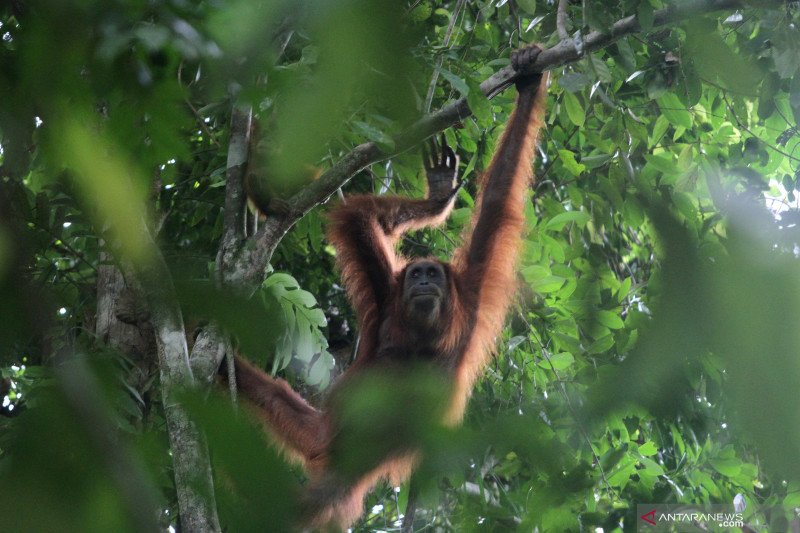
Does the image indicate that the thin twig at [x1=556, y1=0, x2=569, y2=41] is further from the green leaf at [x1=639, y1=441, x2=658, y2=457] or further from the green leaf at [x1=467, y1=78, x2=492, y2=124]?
the green leaf at [x1=639, y1=441, x2=658, y2=457]

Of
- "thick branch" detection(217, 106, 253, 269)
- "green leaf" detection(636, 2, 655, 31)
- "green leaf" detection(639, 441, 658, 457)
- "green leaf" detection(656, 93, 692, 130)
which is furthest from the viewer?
"green leaf" detection(656, 93, 692, 130)

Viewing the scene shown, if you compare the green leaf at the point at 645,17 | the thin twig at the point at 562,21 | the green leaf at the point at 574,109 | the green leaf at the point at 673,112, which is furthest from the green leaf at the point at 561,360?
the green leaf at the point at 645,17

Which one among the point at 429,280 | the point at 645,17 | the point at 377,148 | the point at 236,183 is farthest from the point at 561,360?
the point at 236,183

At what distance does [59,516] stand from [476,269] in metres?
4.90

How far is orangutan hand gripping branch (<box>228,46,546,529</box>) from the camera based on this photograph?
523 centimetres

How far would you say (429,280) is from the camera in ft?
18.1

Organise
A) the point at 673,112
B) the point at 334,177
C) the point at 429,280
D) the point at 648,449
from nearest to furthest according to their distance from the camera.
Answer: the point at 334,177 → the point at 648,449 → the point at 673,112 → the point at 429,280

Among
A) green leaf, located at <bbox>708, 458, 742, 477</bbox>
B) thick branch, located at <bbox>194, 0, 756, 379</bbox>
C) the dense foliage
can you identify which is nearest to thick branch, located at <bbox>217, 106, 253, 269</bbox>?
thick branch, located at <bbox>194, 0, 756, 379</bbox>

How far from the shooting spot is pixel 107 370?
0.92 m

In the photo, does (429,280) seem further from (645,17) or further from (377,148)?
(645,17)

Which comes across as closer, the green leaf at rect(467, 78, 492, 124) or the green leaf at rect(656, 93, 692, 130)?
the green leaf at rect(467, 78, 492, 124)

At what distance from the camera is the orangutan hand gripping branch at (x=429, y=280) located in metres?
5.23

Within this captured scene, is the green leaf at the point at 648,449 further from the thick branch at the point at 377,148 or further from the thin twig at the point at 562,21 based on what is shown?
the thin twig at the point at 562,21

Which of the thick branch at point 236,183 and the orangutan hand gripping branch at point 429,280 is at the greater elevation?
the thick branch at point 236,183
